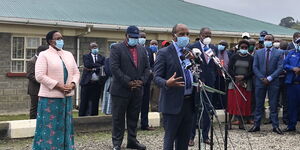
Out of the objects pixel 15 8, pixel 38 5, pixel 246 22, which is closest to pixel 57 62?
pixel 15 8

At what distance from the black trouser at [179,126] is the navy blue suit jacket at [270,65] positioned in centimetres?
420

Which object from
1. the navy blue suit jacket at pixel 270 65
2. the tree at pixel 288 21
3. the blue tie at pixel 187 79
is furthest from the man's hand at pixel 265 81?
the tree at pixel 288 21

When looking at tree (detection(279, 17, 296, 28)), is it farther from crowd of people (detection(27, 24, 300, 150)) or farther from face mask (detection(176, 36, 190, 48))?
face mask (detection(176, 36, 190, 48))

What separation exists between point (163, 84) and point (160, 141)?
327 cm

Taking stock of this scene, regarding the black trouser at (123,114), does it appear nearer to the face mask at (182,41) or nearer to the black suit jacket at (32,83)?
the face mask at (182,41)

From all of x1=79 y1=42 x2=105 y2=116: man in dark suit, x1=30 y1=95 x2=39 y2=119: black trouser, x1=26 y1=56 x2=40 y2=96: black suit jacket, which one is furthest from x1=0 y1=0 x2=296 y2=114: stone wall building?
x1=30 y1=95 x2=39 y2=119: black trouser

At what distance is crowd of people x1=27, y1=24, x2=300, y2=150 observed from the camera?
5.68 meters

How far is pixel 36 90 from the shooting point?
8984mm

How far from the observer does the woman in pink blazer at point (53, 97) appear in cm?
616

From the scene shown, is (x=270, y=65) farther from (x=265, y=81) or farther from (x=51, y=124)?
(x=51, y=124)

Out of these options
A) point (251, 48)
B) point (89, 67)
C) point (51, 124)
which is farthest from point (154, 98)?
point (51, 124)

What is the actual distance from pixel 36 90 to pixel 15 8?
6.08 metres

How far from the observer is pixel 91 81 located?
10.6 metres

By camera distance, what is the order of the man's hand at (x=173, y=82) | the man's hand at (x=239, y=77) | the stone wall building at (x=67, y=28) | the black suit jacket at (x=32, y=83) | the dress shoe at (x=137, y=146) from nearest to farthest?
the man's hand at (x=173, y=82)
the dress shoe at (x=137, y=146)
the black suit jacket at (x=32, y=83)
the man's hand at (x=239, y=77)
the stone wall building at (x=67, y=28)
